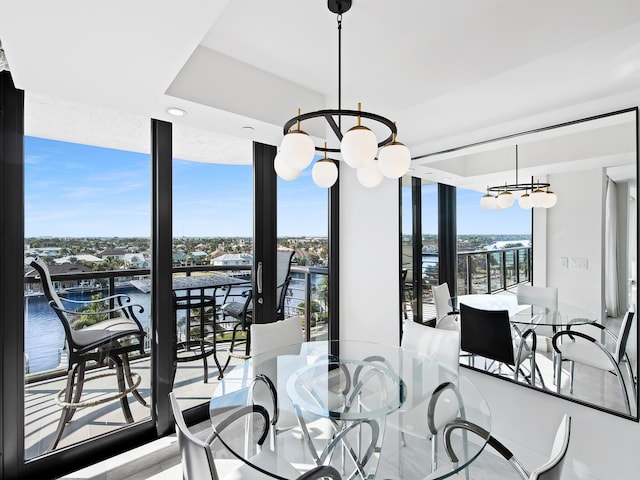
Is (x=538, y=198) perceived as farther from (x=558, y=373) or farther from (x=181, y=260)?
(x=181, y=260)

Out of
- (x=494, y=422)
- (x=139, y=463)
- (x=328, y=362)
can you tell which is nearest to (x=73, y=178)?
(x=139, y=463)

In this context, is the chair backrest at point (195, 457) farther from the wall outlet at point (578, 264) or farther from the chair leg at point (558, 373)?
the wall outlet at point (578, 264)

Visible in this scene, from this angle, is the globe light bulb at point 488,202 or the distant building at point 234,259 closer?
the globe light bulb at point 488,202

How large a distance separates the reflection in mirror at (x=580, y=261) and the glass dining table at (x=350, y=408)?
2.22 ft

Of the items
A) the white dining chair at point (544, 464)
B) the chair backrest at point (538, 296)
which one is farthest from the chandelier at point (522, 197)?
the white dining chair at point (544, 464)

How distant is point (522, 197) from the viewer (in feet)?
7.13

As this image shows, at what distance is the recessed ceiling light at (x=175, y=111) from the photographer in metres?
2.12

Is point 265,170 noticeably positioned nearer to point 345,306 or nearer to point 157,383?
point 345,306

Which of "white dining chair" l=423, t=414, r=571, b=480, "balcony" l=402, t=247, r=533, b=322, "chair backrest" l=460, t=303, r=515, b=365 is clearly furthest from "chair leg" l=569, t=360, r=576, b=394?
"white dining chair" l=423, t=414, r=571, b=480

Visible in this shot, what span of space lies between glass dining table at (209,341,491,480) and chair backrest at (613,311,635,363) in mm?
827

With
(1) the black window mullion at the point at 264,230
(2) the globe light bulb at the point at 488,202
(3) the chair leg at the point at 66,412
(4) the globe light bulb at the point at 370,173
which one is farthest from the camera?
(1) the black window mullion at the point at 264,230

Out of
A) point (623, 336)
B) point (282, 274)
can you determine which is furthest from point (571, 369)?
point (282, 274)

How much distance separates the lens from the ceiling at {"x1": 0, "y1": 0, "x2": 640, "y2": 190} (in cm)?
137

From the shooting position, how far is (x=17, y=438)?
73.2 inches
